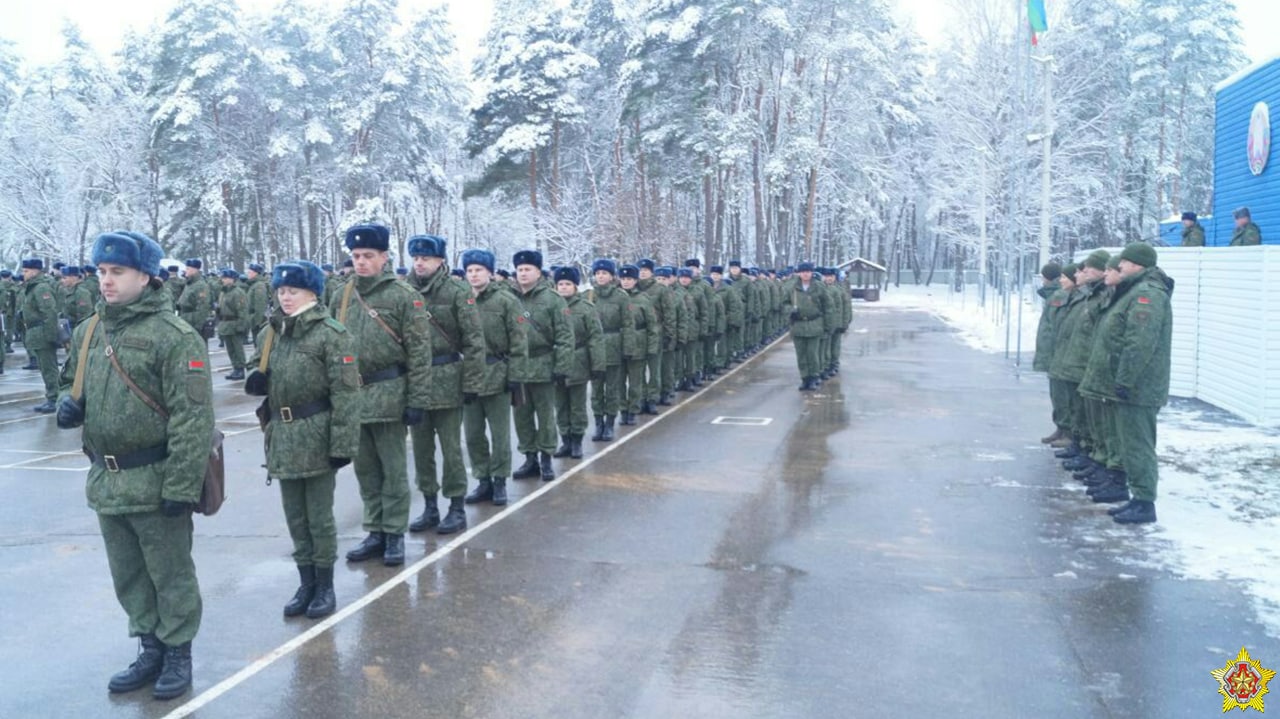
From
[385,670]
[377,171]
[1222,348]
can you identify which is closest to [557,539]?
[385,670]

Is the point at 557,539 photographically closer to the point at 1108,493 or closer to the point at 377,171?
the point at 1108,493

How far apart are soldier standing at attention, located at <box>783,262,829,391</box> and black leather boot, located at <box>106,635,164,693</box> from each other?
1286 cm

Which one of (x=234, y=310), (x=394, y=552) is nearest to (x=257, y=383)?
(x=394, y=552)

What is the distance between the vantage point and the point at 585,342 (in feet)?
35.7

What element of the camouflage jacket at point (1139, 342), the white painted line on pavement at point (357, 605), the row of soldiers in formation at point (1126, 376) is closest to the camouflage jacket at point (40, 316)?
the white painted line on pavement at point (357, 605)

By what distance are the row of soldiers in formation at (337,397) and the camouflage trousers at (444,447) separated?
0.01 metres

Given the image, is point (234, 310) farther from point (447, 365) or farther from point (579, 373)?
point (447, 365)

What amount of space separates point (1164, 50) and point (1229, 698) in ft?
174

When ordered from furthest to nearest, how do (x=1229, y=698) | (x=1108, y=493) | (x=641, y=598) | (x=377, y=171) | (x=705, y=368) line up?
(x=377, y=171), (x=705, y=368), (x=1108, y=493), (x=641, y=598), (x=1229, y=698)

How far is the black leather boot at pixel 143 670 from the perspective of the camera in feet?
16.1

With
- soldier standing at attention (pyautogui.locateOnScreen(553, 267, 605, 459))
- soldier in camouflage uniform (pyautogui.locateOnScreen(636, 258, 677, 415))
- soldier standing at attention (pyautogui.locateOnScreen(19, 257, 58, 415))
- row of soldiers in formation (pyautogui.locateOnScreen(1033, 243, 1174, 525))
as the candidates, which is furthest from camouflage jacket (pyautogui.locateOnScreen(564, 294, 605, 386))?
soldier standing at attention (pyautogui.locateOnScreen(19, 257, 58, 415))

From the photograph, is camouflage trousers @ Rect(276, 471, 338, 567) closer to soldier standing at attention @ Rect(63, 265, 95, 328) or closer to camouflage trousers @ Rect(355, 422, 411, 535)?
camouflage trousers @ Rect(355, 422, 411, 535)

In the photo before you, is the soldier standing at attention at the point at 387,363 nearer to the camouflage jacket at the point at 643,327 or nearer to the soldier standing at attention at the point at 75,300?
the camouflage jacket at the point at 643,327

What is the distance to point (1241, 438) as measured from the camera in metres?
11.5
